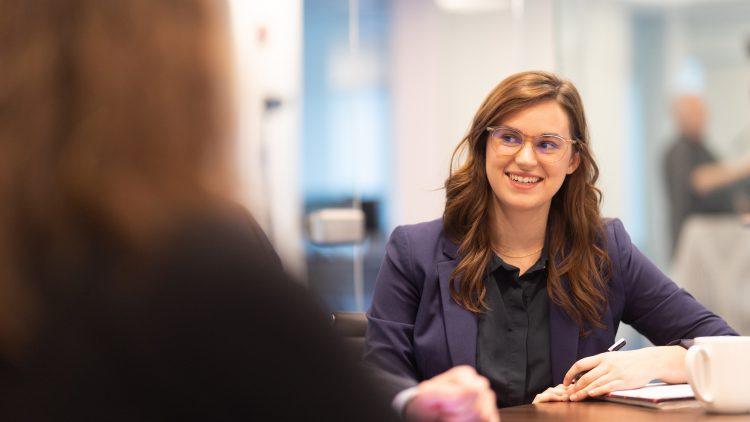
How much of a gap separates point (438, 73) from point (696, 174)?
6.71 feet

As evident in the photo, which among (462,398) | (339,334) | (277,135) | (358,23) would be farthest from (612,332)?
(358,23)

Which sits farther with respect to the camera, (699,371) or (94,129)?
(699,371)

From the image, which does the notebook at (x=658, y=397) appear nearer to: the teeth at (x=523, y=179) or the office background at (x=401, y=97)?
the teeth at (x=523, y=179)

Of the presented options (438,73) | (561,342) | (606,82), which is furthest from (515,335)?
(606,82)

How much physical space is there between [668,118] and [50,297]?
539 cm

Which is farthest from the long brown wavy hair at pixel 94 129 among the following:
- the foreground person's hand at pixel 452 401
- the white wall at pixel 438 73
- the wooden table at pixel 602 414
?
the white wall at pixel 438 73

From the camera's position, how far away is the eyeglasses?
2164 mm

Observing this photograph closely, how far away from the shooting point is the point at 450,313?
79.4 inches

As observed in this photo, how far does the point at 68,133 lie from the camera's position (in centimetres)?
71

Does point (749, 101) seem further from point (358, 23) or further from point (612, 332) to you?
point (612, 332)

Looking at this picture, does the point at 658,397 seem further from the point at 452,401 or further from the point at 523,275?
the point at 452,401

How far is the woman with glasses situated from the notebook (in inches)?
4.3

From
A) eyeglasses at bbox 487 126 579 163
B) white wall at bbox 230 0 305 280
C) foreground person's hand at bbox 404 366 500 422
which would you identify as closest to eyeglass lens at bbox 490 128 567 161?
eyeglasses at bbox 487 126 579 163

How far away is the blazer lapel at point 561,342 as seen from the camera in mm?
1970
